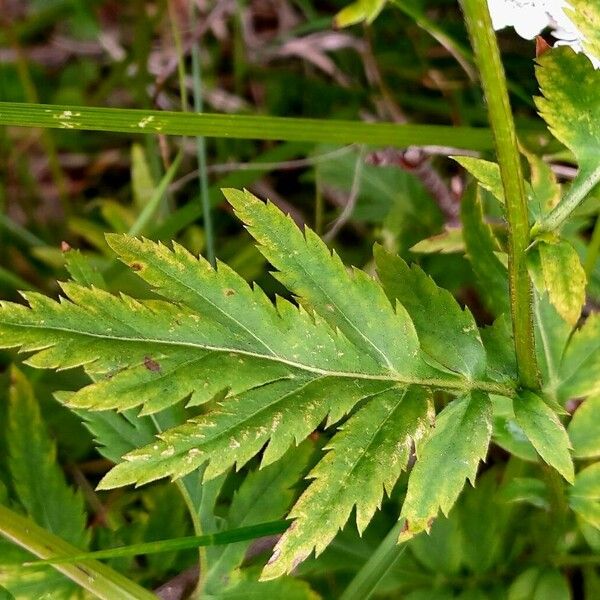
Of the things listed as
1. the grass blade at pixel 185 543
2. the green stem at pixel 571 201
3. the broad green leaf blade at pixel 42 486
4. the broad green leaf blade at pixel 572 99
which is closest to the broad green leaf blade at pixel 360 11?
the broad green leaf blade at pixel 572 99

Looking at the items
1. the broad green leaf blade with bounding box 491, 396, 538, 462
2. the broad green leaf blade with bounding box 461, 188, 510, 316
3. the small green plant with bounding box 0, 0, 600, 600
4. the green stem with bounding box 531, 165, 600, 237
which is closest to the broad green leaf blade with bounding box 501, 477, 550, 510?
the broad green leaf blade with bounding box 491, 396, 538, 462

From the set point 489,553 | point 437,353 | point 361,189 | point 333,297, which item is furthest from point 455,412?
point 361,189

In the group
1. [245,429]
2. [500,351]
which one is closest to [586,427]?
[500,351]

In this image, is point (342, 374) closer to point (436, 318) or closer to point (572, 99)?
point (436, 318)

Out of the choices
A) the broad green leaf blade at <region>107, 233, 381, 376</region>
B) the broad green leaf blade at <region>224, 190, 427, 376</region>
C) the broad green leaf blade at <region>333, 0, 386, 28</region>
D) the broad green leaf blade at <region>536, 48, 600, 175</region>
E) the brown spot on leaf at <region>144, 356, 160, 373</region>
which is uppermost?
the broad green leaf blade at <region>536, 48, 600, 175</region>

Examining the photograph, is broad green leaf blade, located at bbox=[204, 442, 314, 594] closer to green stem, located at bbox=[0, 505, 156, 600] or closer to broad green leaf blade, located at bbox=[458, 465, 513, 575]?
green stem, located at bbox=[0, 505, 156, 600]

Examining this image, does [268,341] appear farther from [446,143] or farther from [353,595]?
[446,143]
